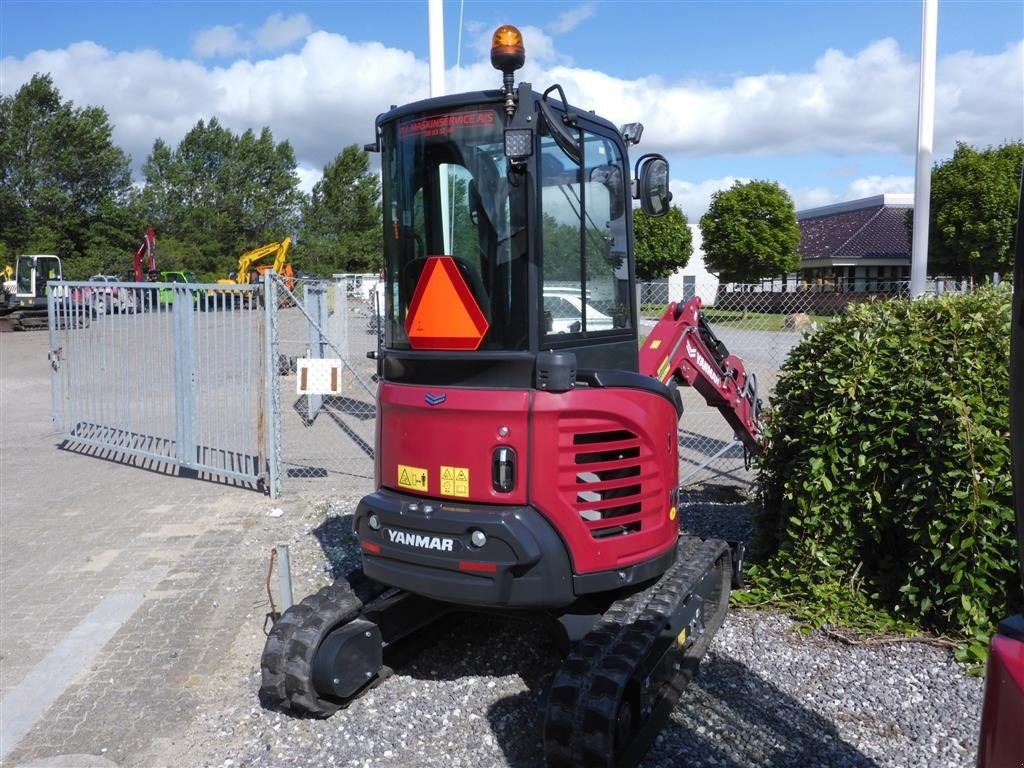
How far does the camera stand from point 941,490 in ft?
16.1

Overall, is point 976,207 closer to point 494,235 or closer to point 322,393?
point 322,393

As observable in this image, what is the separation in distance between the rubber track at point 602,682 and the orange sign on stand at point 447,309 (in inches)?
55.7

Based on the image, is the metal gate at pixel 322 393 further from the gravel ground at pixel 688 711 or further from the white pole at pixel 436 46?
the gravel ground at pixel 688 711

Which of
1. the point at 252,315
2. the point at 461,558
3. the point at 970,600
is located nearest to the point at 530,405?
the point at 461,558

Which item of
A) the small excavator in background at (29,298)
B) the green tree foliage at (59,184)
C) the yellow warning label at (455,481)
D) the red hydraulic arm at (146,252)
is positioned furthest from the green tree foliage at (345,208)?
the yellow warning label at (455,481)

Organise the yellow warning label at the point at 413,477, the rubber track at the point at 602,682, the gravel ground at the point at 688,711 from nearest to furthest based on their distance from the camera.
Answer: the rubber track at the point at 602,682 → the gravel ground at the point at 688,711 → the yellow warning label at the point at 413,477

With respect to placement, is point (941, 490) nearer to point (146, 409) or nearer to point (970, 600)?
point (970, 600)

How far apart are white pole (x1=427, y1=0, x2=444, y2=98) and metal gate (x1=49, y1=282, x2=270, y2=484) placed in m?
2.55

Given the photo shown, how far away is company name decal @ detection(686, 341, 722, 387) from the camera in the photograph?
6746mm

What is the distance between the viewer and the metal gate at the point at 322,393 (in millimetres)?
8844

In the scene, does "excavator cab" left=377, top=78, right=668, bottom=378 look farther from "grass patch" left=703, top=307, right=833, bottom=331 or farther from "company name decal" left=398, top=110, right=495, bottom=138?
"grass patch" left=703, top=307, right=833, bottom=331

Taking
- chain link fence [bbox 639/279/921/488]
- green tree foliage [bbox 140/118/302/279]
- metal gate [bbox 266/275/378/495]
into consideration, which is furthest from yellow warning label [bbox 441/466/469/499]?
green tree foliage [bbox 140/118/302/279]

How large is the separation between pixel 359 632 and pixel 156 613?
221cm

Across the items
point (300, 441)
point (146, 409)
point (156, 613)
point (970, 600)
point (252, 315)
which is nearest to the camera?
point (970, 600)
